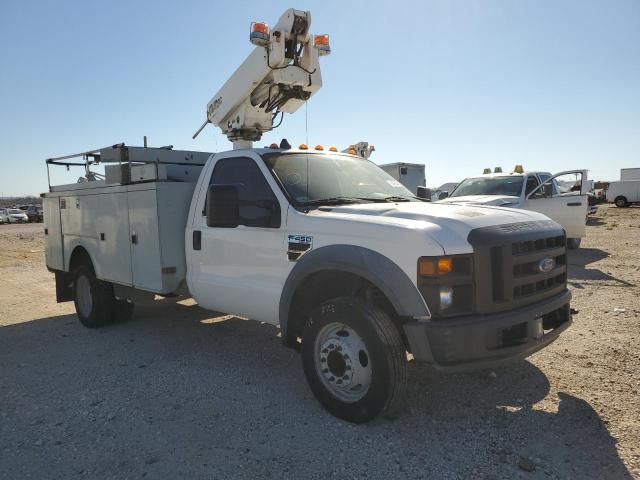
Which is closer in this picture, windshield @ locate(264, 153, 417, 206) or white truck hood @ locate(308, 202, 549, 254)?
white truck hood @ locate(308, 202, 549, 254)

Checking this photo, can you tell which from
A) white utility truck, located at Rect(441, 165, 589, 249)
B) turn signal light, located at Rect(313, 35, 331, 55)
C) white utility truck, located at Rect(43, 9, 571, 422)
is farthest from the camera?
white utility truck, located at Rect(441, 165, 589, 249)

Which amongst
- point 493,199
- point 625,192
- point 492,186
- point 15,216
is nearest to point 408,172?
point 492,186

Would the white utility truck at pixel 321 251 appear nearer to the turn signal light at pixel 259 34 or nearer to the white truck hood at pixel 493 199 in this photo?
the turn signal light at pixel 259 34

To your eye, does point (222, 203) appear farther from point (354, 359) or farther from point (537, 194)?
point (537, 194)

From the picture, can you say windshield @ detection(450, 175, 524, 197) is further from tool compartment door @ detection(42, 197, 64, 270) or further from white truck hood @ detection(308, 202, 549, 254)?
tool compartment door @ detection(42, 197, 64, 270)

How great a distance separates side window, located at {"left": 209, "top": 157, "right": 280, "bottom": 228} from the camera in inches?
159

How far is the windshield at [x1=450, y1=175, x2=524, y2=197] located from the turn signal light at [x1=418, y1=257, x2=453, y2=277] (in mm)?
8188

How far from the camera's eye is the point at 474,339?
119 inches

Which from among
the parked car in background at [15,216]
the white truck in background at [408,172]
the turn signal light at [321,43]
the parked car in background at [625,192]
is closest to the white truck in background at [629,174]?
the parked car in background at [625,192]

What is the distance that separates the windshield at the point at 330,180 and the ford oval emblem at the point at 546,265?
54.0 inches

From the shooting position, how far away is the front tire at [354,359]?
3236mm

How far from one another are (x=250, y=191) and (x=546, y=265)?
2434mm

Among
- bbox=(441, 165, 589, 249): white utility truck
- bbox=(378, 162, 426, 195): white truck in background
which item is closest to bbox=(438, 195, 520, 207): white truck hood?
bbox=(441, 165, 589, 249): white utility truck

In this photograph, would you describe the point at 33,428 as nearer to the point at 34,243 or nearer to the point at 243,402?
the point at 243,402
